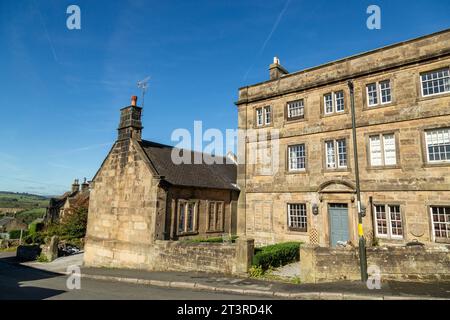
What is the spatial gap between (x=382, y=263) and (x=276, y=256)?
466 cm

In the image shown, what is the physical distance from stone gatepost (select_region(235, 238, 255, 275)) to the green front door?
278 inches

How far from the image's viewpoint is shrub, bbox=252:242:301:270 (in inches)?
491

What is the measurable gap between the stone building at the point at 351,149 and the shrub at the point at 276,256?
119 inches

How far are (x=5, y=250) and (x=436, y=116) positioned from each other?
48769 millimetres

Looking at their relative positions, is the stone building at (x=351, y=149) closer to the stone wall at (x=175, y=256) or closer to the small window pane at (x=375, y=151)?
the small window pane at (x=375, y=151)

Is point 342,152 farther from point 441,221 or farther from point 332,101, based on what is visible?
point 441,221

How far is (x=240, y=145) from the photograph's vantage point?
21.5 m

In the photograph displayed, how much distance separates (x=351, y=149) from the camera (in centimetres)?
1664

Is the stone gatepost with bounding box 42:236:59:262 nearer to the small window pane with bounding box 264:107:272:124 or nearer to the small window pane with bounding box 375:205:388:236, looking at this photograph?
the small window pane with bounding box 264:107:272:124

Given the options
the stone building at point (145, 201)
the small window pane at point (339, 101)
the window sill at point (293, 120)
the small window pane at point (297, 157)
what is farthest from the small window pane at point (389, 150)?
the stone building at point (145, 201)

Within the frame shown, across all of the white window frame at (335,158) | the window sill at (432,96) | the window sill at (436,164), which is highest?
the window sill at (432,96)

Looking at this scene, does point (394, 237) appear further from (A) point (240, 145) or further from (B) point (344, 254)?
(A) point (240, 145)

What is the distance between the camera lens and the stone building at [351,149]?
1444 cm
